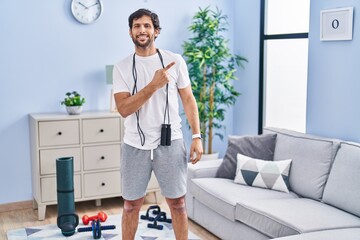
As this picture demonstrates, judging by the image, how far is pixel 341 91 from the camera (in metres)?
3.75

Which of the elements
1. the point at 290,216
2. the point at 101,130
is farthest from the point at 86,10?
the point at 290,216

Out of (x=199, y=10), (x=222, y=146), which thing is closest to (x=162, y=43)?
(x=199, y=10)

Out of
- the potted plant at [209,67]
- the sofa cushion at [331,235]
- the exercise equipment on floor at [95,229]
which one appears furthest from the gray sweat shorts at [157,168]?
the potted plant at [209,67]

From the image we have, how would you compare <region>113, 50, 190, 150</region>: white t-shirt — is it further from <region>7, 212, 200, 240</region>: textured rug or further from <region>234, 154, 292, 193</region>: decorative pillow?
<region>7, 212, 200, 240</region>: textured rug

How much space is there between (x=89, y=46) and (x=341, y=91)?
88.7 inches

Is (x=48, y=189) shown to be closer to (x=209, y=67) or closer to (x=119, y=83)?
(x=119, y=83)

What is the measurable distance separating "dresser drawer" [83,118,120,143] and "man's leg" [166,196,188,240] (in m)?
1.54

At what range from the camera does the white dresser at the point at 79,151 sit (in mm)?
4301

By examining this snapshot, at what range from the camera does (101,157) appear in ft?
14.8

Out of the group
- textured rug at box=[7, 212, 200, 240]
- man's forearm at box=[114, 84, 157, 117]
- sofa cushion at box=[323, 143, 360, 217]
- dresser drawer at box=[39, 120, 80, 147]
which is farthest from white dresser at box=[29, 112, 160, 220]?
sofa cushion at box=[323, 143, 360, 217]

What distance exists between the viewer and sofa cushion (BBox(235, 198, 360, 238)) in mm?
2941

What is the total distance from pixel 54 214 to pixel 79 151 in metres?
0.58

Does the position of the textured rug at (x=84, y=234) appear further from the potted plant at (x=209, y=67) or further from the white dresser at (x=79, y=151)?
the potted plant at (x=209, y=67)

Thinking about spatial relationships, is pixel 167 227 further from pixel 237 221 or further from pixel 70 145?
pixel 70 145
